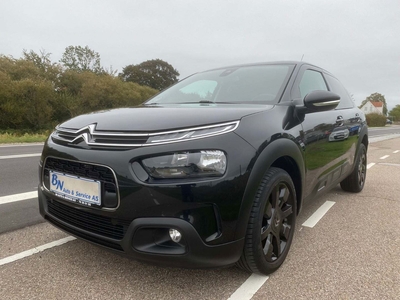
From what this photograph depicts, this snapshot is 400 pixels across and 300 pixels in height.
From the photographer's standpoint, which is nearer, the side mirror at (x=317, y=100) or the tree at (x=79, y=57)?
the side mirror at (x=317, y=100)

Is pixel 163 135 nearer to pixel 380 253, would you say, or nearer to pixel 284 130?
pixel 284 130

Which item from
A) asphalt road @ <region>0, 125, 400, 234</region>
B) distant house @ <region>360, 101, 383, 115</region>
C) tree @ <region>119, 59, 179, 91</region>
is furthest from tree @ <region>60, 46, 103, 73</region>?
distant house @ <region>360, 101, 383, 115</region>

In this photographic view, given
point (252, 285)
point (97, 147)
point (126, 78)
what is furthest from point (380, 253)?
point (126, 78)

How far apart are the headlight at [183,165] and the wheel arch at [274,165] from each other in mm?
234

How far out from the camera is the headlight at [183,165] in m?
1.65

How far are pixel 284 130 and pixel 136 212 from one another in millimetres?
1166

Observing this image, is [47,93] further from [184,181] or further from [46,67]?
[184,181]

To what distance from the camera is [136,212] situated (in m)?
1.66

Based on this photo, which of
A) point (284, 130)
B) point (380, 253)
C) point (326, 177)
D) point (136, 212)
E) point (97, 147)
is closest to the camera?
point (136, 212)

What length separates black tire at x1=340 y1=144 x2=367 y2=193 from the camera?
166 inches

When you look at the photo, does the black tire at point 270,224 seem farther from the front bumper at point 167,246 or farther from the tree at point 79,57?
the tree at point 79,57

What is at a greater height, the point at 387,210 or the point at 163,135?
the point at 163,135

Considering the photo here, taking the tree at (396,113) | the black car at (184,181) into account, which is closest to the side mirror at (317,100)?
the black car at (184,181)

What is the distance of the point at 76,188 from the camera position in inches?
72.9
